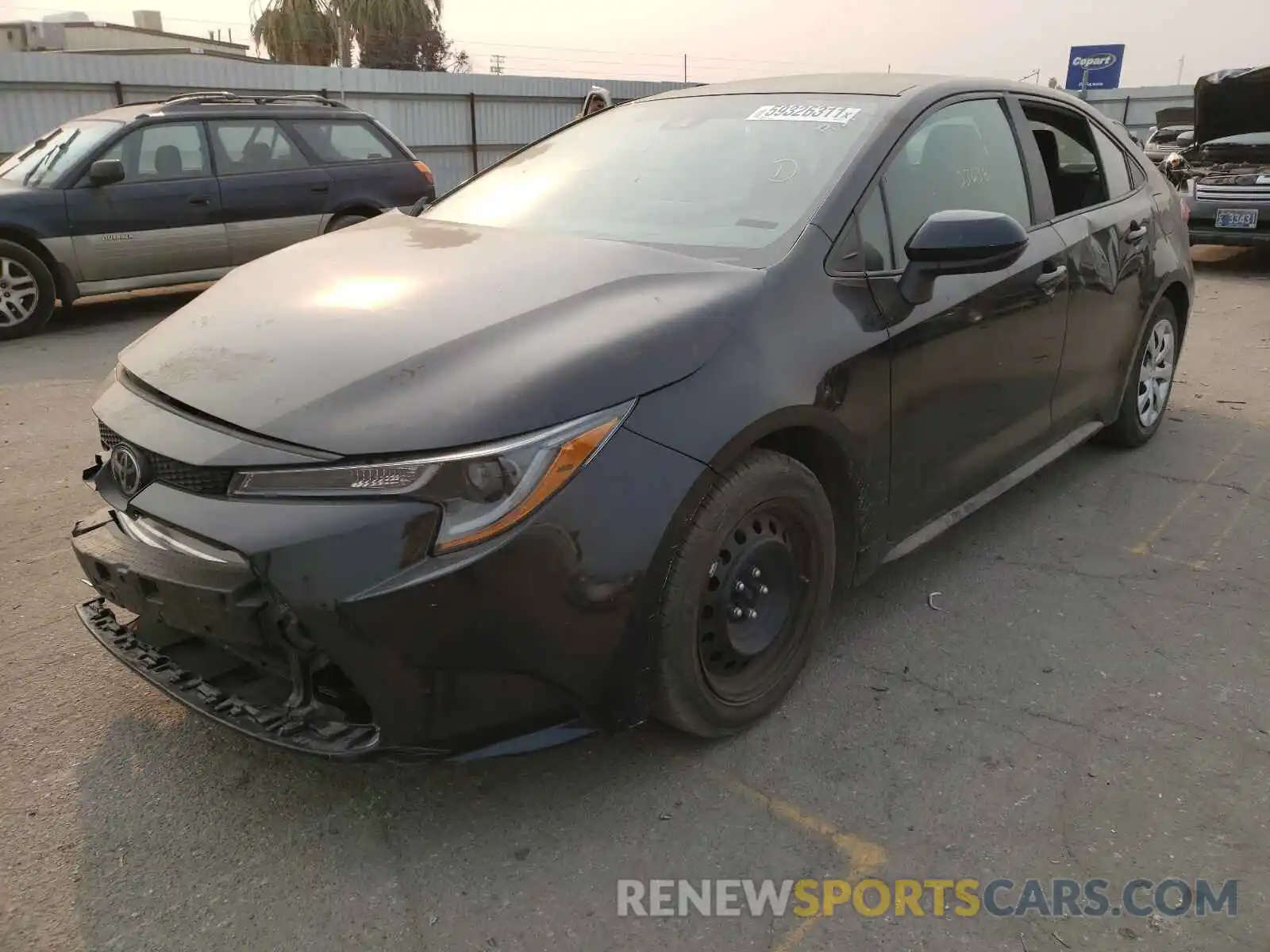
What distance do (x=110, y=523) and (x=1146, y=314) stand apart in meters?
4.08

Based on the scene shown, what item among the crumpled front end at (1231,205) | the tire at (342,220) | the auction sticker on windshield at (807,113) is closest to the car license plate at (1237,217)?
the crumpled front end at (1231,205)

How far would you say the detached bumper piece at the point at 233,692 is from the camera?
6.78ft

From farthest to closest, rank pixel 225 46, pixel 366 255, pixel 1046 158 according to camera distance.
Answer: pixel 225 46, pixel 1046 158, pixel 366 255

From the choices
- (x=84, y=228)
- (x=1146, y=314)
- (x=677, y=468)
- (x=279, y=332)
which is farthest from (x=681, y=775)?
(x=84, y=228)

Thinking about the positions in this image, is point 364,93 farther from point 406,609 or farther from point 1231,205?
point 406,609

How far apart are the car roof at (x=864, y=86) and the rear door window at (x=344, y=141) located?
6127mm

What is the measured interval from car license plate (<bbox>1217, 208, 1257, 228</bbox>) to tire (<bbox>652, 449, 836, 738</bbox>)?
9411mm

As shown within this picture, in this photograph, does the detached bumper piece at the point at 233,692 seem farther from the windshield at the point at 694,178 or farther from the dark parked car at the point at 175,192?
the dark parked car at the point at 175,192

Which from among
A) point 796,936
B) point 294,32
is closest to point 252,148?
point 796,936

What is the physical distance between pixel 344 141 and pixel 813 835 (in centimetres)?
847

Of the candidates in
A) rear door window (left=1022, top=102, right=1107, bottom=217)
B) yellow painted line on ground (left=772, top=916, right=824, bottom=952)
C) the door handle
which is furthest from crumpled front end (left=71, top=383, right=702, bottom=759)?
rear door window (left=1022, top=102, right=1107, bottom=217)

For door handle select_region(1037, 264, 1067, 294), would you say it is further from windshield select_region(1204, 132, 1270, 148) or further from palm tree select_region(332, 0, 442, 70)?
palm tree select_region(332, 0, 442, 70)

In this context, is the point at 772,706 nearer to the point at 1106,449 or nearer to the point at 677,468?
the point at 677,468

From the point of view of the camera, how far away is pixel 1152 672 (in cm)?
292
